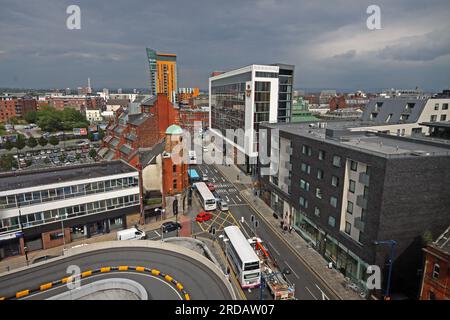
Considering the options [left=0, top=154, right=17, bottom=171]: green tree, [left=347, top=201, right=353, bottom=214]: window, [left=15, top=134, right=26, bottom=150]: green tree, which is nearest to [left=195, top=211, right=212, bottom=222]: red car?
[left=347, top=201, right=353, bottom=214]: window

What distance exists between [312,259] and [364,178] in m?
14.9

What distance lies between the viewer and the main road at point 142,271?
2272cm

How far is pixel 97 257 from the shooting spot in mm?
27812

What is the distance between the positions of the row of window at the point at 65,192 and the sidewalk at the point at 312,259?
Result: 26207 mm

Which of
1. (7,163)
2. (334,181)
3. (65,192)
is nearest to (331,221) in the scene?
(334,181)

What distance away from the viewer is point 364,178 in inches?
1247

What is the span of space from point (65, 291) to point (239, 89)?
69578mm

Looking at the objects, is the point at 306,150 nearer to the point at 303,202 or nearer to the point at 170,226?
the point at 303,202

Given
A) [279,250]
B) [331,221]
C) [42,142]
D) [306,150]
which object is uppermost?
[306,150]

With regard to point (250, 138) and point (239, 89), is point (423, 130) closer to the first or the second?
point (250, 138)

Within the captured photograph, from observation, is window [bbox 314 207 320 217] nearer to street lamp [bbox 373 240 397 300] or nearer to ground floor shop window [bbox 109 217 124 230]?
street lamp [bbox 373 240 397 300]

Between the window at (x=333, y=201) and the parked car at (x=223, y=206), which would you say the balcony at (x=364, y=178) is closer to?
the window at (x=333, y=201)

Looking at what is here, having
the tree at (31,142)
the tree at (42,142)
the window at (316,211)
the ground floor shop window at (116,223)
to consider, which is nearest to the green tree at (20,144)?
the tree at (31,142)

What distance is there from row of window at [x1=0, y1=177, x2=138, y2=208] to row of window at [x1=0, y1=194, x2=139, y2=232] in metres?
1.85
